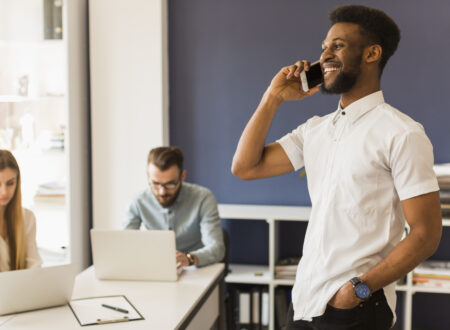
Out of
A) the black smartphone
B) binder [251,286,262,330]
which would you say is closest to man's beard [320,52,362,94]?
the black smartphone

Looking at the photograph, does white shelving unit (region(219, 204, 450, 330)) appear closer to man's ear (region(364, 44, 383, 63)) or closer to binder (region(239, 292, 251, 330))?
binder (region(239, 292, 251, 330))

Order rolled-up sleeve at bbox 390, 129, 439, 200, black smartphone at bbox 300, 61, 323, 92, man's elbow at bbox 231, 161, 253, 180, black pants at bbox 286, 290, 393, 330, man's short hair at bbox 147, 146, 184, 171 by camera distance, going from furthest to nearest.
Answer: man's short hair at bbox 147, 146, 184, 171 → man's elbow at bbox 231, 161, 253, 180 → black smartphone at bbox 300, 61, 323, 92 → black pants at bbox 286, 290, 393, 330 → rolled-up sleeve at bbox 390, 129, 439, 200

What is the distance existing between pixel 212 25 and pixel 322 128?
2.51m

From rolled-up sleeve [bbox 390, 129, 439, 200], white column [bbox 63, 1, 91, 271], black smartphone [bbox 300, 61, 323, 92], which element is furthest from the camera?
white column [bbox 63, 1, 91, 271]

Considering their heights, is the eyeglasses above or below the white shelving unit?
above

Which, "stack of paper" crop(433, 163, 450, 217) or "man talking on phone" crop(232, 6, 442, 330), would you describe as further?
"stack of paper" crop(433, 163, 450, 217)

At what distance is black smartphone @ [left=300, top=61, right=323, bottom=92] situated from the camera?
5.98 feet

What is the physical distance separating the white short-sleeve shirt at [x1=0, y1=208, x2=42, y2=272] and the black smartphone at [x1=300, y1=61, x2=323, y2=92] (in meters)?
1.61

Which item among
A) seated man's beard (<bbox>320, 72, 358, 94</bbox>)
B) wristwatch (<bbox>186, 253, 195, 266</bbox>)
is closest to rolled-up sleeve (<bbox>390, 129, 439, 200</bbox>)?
seated man's beard (<bbox>320, 72, 358, 94</bbox>)

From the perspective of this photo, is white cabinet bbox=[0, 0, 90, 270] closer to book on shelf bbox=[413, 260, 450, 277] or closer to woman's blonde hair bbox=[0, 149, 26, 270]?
woman's blonde hair bbox=[0, 149, 26, 270]

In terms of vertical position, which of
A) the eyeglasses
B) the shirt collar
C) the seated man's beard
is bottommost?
the eyeglasses

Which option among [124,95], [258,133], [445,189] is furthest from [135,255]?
[445,189]

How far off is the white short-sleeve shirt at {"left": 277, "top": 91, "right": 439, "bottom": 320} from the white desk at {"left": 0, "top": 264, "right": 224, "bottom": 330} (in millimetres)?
596

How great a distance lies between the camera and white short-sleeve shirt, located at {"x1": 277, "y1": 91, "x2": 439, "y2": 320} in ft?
5.10
